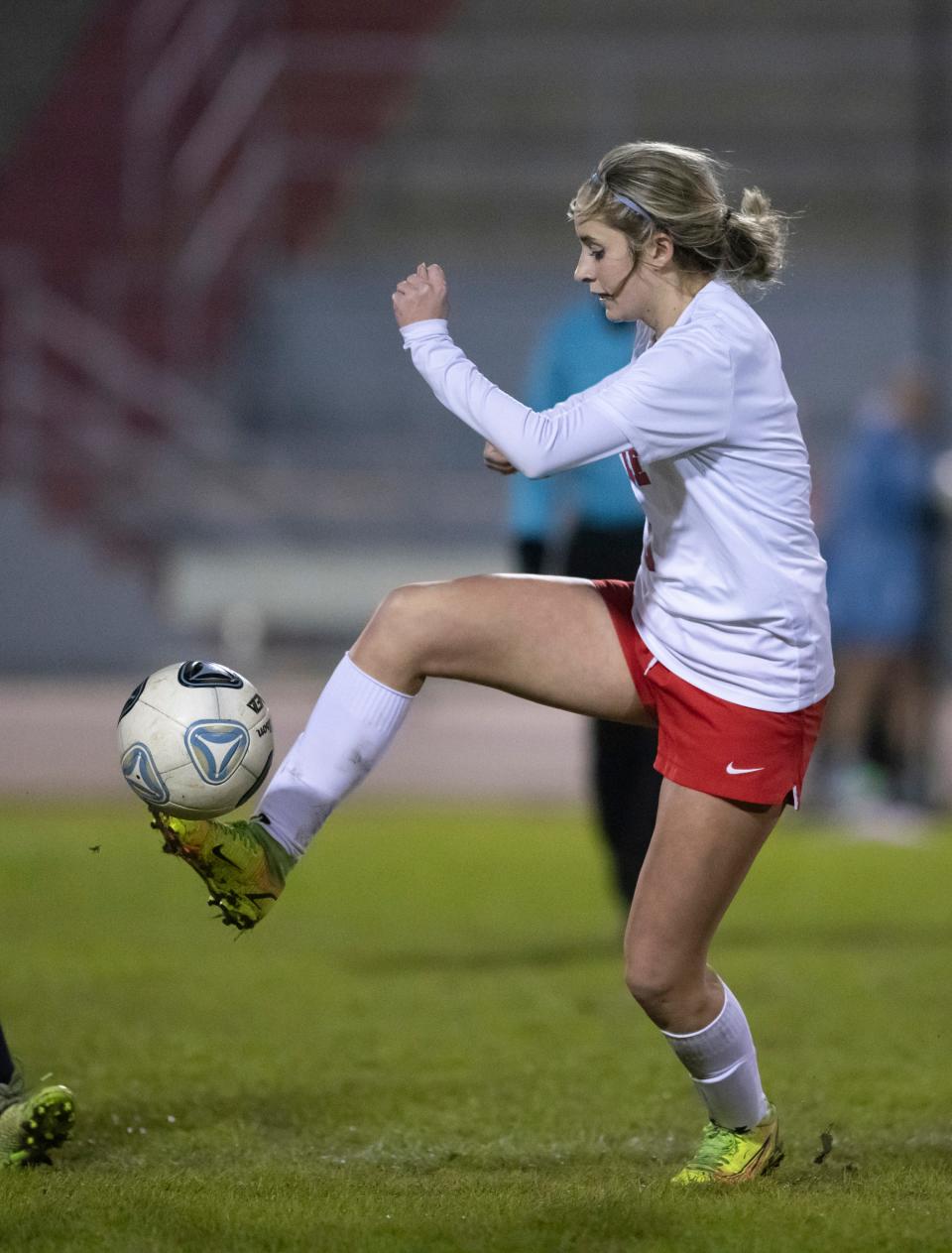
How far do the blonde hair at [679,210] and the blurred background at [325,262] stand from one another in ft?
33.1

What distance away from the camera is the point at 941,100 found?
713 inches

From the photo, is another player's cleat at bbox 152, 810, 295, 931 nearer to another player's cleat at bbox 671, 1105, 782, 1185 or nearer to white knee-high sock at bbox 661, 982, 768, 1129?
white knee-high sock at bbox 661, 982, 768, 1129

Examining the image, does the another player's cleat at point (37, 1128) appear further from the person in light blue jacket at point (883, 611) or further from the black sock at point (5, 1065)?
the person in light blue jacket at point (883, 611)

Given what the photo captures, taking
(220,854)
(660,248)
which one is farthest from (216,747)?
(660,248)

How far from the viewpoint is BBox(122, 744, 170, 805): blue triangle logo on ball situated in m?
3.54

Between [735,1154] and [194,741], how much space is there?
4.11 ft

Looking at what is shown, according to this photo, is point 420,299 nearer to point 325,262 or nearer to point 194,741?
point 194,741

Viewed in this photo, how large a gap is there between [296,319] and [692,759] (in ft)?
46.5

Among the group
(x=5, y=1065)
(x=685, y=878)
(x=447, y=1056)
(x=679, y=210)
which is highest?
(x=679, y=210)

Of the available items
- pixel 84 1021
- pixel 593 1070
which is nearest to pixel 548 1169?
pixel 593 1070

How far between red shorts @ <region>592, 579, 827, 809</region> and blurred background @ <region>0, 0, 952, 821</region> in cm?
1001

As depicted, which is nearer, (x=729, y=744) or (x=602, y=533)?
(x=729, y=744)

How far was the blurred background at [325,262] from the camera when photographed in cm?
1595

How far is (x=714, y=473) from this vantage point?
3.54m
